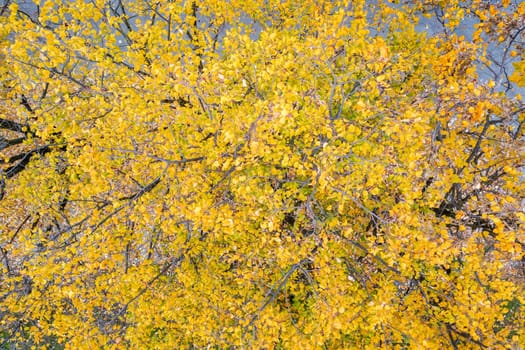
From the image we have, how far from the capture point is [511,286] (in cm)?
769

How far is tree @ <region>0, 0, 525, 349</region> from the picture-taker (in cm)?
634

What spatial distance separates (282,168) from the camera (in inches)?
293

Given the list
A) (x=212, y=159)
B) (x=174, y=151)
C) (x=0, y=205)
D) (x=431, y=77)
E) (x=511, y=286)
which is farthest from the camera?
(x=0, y=205)

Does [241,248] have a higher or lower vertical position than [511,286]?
lower

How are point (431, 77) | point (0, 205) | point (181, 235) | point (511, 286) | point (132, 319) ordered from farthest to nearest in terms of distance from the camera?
point (0, 205) → point (132, 319) → point (431, 77) → point (181, 235) → point (511, 286)

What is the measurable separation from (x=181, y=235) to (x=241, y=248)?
1466 millimetres

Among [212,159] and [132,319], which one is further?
[132,319]

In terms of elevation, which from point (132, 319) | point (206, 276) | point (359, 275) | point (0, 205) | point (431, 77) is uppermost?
point (431, 77)

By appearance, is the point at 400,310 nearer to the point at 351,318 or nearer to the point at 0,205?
the point at 351,318

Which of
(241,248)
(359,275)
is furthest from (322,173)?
(359,275)

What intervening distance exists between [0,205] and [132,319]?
612cm

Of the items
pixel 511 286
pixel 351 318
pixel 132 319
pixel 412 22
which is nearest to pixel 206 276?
pixel 132 319

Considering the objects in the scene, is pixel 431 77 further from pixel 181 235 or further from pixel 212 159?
pixel 181 235

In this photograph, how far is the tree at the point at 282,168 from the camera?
20.8ft
